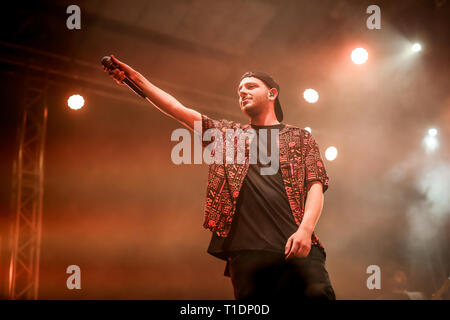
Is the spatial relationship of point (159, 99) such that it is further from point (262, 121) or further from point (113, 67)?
point (262, 121)

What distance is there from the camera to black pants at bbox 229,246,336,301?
1819 millimetres

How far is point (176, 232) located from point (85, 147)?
2.05 metres

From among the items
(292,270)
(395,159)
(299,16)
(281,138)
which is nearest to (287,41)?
(299,16)

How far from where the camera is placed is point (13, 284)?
16.2 ft

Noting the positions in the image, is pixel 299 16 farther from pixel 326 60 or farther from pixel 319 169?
pixel 319 169

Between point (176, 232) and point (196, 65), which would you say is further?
point (176, 232)

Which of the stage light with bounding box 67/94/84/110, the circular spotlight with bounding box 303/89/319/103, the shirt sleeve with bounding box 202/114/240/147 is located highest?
the circular spotlight with bounding box 303/89/319/103

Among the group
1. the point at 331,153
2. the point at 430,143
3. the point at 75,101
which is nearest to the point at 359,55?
the point at 331,153

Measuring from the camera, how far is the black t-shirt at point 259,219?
191 cm

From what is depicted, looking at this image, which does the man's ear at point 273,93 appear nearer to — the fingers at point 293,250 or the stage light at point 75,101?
the fingers at point 293,250

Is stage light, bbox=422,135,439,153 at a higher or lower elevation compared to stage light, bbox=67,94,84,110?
lower

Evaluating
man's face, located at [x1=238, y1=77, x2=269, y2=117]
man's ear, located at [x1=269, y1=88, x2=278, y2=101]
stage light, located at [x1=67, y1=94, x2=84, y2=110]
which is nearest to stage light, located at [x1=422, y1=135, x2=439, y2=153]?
man's ear, located at [x1=269, y1=88, x2=278, y2=101]

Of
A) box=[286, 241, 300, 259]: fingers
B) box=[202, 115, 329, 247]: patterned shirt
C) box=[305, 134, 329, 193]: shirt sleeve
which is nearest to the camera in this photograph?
box=[286, 241, 300, 259]: fingers

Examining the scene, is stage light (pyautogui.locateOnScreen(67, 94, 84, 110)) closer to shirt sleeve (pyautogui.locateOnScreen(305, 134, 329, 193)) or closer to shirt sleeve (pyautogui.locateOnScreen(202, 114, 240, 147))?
shirt sleeve (pyautogui.locateOnScreen(202, 114, 240, 147))
